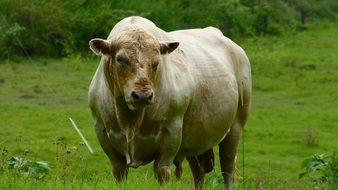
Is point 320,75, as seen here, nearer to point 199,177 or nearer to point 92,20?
point 92,20

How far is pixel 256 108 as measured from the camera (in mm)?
26453

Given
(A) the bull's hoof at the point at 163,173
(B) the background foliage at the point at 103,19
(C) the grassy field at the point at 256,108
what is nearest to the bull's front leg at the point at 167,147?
(A) the bull's hoof at the point at 163,173

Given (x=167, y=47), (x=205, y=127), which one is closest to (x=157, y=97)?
(x=167, y=47)

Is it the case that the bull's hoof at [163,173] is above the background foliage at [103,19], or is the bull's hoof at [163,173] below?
above

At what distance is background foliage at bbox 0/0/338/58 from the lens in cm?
3303

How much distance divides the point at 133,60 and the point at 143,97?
0.43 m

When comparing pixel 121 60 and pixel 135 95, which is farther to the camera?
pixel 121 60

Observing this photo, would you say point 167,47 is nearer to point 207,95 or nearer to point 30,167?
point 207,95

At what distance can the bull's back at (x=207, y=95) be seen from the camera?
8.65 meters

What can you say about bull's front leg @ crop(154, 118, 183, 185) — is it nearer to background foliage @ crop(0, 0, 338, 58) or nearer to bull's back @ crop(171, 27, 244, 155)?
bull's back @ crop(171, 27, 244, 155)

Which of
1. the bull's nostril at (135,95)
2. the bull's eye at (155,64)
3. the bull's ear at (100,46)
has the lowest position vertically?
the bull's nostril at (135,95)

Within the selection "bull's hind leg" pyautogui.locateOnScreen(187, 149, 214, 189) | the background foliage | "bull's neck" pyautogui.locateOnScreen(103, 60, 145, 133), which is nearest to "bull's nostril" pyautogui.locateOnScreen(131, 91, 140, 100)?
"bull's neck" pyautogui.locateOnScreen(103, 60, 145, 133)

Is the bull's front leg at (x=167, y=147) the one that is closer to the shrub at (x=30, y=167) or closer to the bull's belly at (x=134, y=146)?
the bull's belly at (x=134, y=146)

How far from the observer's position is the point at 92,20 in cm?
3456
